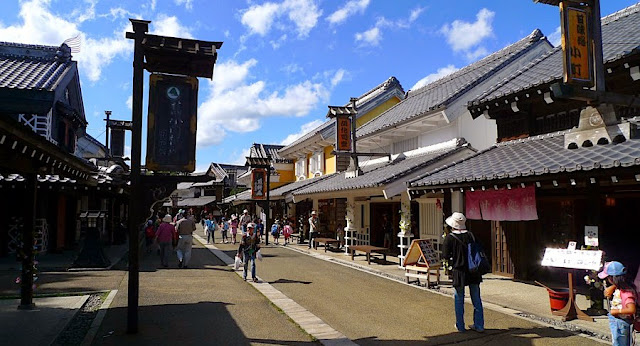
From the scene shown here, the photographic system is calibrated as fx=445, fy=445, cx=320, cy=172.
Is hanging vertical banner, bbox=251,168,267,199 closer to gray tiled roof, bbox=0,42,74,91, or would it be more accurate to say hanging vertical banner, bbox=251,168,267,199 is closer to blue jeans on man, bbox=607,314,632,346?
gray tiled roof, bbox=0,42,74,91

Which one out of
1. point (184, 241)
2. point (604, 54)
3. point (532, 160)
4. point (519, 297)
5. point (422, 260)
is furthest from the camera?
point (184, 241)

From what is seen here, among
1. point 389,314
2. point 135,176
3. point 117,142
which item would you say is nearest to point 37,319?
point 135,176

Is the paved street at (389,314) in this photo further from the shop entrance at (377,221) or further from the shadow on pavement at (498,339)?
the shop entrance at (377,221)

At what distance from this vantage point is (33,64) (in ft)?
61.4

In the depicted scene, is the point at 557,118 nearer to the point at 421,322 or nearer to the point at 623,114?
the point at 623,114

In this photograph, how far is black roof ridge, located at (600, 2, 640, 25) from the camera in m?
12.6

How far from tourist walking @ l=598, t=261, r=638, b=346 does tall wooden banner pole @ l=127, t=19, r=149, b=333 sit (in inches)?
239

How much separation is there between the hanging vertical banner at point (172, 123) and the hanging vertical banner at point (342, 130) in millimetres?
13232

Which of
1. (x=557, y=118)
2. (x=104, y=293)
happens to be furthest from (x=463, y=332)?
(x=104, y=293)

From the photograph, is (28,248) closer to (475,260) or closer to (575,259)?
(475,260)

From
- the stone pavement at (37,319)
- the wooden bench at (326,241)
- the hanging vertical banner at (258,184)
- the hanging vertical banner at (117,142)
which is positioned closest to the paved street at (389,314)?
the stone pavement at (37,319)

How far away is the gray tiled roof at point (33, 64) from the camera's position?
16828mm

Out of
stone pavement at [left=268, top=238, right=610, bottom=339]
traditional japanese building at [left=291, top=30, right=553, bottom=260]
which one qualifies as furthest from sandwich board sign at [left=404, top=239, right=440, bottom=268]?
traditional japanese building at [left=291, top=30, right=553, bottom=260]

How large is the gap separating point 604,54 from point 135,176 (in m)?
9.40
